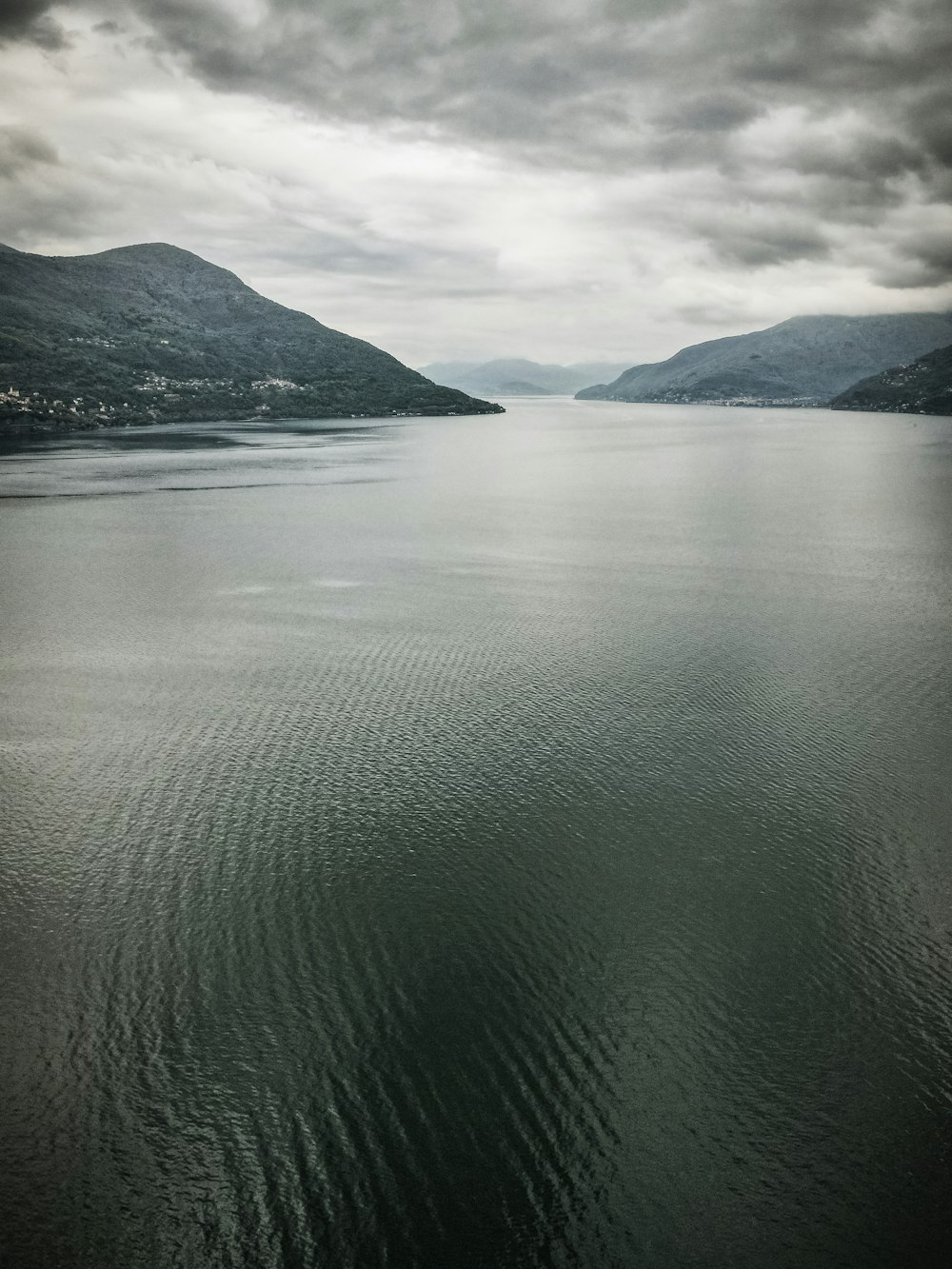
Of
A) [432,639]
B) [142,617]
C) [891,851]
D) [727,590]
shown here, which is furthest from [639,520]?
[891,851]

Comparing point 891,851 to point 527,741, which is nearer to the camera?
point 891,851

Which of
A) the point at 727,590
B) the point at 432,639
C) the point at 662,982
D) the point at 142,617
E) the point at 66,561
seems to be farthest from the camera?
the point at 66,561

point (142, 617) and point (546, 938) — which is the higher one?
point (142, 617)

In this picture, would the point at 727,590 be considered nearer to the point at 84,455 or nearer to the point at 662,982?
the point at 662,982

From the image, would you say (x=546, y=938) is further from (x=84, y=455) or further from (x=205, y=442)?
(x=205, y=442)

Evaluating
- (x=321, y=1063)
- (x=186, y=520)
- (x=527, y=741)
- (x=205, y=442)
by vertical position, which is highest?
(x=205, y=442)

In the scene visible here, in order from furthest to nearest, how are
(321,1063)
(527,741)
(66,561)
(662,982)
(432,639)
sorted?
(66,561)
(432,639)
(527,741)
(662,982)
(321,1063)
